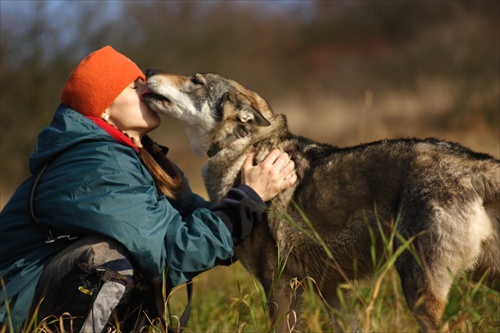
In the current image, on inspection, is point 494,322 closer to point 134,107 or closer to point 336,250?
point 336,250

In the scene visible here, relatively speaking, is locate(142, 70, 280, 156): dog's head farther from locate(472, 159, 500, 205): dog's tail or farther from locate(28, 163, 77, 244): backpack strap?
locate(472, 159, 500, 205): dog's tail

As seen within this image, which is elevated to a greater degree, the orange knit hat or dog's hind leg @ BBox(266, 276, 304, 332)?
the orange knit hat

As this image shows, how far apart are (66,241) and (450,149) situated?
5.95 feet

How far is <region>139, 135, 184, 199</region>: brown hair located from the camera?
336cm

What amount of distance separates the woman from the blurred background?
446cm

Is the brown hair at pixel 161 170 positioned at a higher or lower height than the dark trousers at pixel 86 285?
higher

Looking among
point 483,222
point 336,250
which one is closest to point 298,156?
point 336,250

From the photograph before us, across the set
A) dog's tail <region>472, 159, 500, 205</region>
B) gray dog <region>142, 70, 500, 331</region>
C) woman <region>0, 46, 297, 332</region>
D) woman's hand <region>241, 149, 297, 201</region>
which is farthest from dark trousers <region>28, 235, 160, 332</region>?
dog's tail <region>472, 159, 500, 205</region>

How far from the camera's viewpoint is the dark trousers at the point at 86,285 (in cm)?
284

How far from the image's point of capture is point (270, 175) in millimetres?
3410

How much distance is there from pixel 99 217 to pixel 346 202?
46.0 inches

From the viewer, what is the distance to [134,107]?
348 cm

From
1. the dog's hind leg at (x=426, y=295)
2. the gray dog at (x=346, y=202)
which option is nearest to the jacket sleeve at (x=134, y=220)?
the gray dog at (x=346, y=202)

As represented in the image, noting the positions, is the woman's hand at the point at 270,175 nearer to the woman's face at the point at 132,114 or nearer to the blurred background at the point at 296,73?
the woman's face at the point at 132,114
